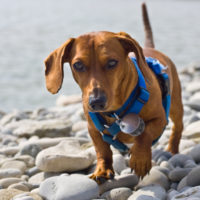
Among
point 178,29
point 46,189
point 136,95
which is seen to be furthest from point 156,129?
point 178,29

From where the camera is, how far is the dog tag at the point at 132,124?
110 inches

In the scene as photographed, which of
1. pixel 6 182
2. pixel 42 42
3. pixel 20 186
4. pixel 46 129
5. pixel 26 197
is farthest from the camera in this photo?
pixel 42 42

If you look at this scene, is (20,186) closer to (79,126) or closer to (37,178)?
(37,178)

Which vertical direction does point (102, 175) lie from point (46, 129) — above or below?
above

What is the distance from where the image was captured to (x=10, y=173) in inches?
137

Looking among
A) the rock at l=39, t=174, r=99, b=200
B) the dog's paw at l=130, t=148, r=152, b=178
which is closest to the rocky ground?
the rock at l=39, t=174, r=99, b=200

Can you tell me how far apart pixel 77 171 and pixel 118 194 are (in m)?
0.78

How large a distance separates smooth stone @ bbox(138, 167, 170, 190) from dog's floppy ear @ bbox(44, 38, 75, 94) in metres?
0.88

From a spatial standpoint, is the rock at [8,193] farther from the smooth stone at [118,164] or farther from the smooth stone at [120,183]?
the smooth stone at [118,164]

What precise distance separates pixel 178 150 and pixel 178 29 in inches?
640

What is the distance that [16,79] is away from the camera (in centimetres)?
1091

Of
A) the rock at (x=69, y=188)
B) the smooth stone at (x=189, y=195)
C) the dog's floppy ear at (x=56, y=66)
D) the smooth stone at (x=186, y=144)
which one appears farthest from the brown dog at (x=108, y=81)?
the smooth stone at (x=186, y=144)

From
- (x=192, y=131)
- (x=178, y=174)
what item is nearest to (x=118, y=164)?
(x=178, y=174)

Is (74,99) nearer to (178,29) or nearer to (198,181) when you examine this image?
(198,181)
